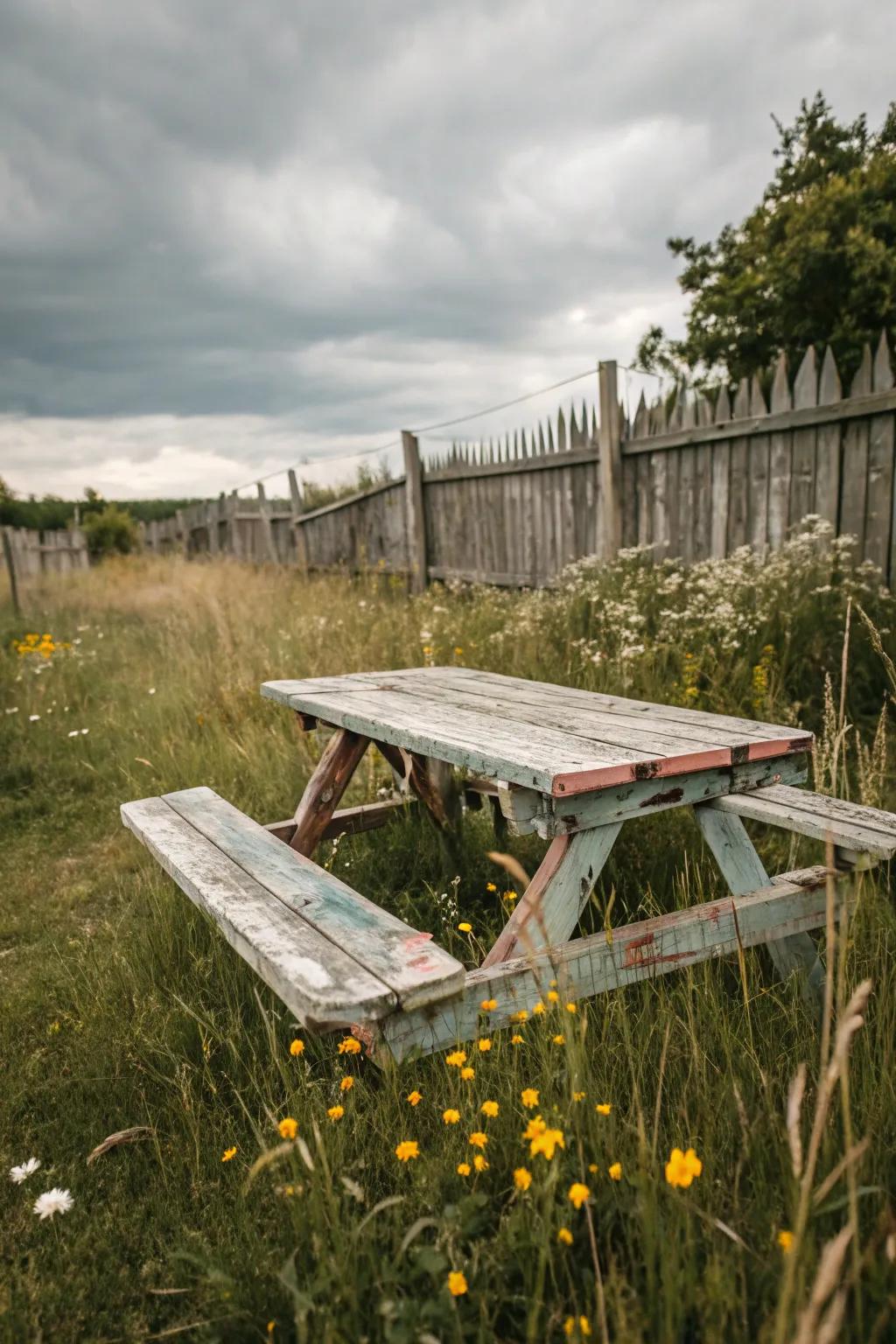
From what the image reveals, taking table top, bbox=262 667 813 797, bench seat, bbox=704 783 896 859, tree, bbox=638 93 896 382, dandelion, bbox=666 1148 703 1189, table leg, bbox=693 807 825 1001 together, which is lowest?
table leg, bbox=693 807 825 1001

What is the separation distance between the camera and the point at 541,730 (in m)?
2.18

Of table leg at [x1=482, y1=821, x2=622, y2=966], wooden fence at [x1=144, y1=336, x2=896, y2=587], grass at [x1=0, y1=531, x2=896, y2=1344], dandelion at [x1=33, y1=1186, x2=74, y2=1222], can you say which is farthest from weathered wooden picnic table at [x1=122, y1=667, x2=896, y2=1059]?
wooden fence at [x1=144, y1=336, x2=896, y2=587]

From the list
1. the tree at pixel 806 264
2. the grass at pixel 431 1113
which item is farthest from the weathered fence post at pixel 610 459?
the tree at pixel 806 264

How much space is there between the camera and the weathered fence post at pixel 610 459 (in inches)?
256

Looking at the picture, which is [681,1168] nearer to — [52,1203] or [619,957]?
[619,957]

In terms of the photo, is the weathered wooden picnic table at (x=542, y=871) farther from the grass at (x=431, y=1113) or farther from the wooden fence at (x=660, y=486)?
the wooden fence at (x=660, y=486)

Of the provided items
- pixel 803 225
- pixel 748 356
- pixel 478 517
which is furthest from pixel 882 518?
pixel 748 356

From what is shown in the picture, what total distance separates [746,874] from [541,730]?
628 millimetres

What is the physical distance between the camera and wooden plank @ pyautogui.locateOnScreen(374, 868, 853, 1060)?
1.46 metres

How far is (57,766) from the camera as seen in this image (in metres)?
4.55

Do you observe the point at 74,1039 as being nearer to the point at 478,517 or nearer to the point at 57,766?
the point at 57,766

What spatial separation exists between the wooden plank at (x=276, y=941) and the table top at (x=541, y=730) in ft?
1.65

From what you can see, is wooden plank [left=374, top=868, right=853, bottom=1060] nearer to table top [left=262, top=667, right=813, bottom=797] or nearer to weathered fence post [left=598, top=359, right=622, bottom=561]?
table top [left=262, top=667, right=813, bottom=797]

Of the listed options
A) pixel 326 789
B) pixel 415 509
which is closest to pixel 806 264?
Answer: pixel 415 509
